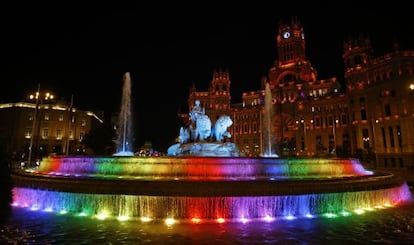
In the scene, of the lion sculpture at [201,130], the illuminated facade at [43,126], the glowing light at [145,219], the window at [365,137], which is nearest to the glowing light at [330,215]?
the glowing light at [145,219]

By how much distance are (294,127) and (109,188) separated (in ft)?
259

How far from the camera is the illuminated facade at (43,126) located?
66812mm

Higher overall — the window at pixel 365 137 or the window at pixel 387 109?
the window at pixel 387 109

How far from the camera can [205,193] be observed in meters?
11.3

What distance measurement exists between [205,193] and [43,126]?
71255mm

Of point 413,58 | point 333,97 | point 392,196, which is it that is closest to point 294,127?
point 333,97

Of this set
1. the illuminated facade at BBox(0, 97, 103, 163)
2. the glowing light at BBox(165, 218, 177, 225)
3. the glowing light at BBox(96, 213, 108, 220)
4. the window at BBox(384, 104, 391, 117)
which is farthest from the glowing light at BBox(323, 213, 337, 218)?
the illuminated facade at BBox(0, 97, 103, 163)

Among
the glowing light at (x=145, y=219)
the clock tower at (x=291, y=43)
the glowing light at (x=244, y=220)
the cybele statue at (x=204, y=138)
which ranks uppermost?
the clock tower at (x=291, y=43)

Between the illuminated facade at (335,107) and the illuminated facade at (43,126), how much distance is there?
147ft

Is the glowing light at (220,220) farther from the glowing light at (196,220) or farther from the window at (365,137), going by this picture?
the window at (365,137)

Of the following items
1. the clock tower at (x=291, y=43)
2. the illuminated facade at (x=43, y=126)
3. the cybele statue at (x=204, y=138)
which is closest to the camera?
the cybele statue at (x=204, y=138)

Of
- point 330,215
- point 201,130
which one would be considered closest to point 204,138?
point 201,130

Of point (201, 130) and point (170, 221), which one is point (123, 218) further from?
point (201, 130)

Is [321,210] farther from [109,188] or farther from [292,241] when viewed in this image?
[109,188]
